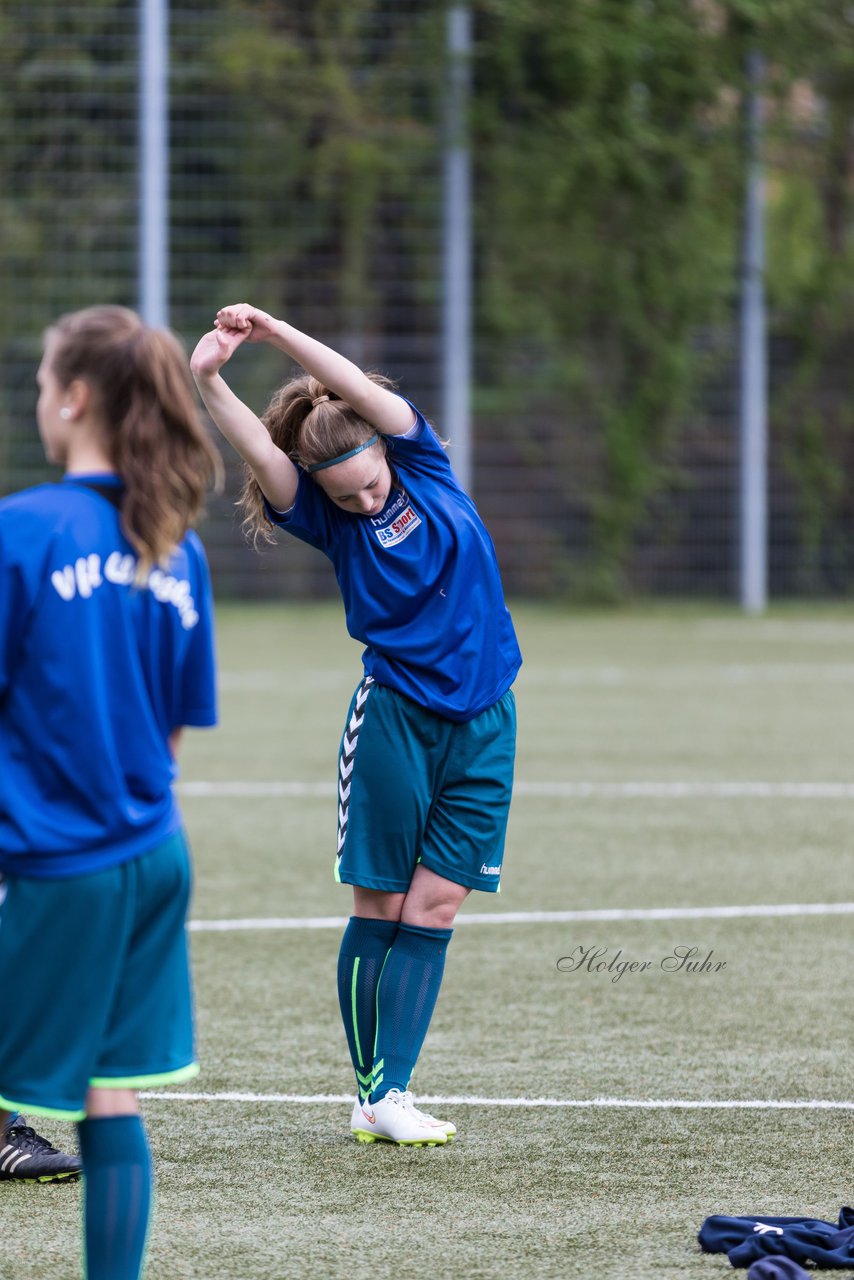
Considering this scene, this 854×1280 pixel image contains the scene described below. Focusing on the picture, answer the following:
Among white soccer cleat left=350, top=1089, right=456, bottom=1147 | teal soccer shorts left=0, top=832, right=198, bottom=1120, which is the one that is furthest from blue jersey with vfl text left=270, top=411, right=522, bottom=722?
teal soccer shorts left=0, top=832, right=198, bottom=1120

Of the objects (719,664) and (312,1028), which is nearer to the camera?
(312,1028)

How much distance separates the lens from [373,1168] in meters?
4.03

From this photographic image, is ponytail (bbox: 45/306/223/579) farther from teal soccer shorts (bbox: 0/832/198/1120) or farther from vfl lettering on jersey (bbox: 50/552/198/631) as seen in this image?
teal soccer shorts (bbox: 0/832/198/1120)

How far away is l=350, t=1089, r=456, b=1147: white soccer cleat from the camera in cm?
414

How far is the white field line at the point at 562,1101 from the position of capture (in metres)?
4.41

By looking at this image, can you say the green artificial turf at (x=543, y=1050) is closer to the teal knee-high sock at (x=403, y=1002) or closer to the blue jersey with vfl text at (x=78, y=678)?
the teal knee-high sock at (x=403, y=1002)

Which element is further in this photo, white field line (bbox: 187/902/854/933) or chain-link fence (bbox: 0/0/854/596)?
chain-link fence (bbox: 0/0/854/596)

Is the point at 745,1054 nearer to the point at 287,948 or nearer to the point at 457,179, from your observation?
the point at 287,948

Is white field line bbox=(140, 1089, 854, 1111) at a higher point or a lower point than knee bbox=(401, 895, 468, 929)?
lower

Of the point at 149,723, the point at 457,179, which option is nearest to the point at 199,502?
the point at 149,723

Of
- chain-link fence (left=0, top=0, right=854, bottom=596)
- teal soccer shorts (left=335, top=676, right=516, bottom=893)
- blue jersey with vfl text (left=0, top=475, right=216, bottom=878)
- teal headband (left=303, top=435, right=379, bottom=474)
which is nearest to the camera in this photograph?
blue jersey with vfl text (left=0, top=475, right=216, bottom=878)

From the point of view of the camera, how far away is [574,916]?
6531mm

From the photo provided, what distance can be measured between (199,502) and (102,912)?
1.98 ft

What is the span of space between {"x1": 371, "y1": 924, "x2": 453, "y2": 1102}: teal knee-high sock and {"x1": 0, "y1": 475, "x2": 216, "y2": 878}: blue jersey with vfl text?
1.41 m
